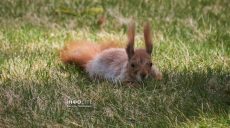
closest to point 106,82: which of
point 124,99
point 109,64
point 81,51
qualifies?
point 109,64

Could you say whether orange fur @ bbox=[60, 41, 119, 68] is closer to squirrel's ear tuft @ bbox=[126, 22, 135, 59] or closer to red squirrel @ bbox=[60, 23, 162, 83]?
red squirrel @ bbox=[60, 23, 162, 83]

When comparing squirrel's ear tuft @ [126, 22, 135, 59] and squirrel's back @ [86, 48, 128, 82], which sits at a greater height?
squirrel's ear tuft @ [126, 22, 135, 59]

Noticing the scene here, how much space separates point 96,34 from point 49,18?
861 millimetres

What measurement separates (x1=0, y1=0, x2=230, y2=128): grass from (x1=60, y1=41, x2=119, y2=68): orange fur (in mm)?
96

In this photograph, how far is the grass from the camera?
4.19 metres

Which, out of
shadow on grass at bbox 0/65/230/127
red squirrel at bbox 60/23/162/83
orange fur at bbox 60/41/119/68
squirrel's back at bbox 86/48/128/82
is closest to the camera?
shadow on grass at bbox 0/65/230/127

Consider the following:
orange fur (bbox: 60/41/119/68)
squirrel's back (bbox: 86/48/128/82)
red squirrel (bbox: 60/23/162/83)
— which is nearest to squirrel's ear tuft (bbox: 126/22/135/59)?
red squirrel (bbox: 60/23/162/83)

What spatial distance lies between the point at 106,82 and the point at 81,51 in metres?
0.71

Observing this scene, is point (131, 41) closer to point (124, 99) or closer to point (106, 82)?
point (106, 82)

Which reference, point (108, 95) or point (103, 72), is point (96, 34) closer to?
point (103, 72)

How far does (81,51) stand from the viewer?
562cm

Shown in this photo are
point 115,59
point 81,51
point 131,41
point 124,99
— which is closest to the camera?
point 124,99

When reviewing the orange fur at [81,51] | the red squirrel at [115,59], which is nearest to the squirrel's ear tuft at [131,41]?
the red squirrel at [115,59]

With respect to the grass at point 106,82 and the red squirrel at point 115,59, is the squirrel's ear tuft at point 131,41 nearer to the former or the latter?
the red squirrel at point 115,59
